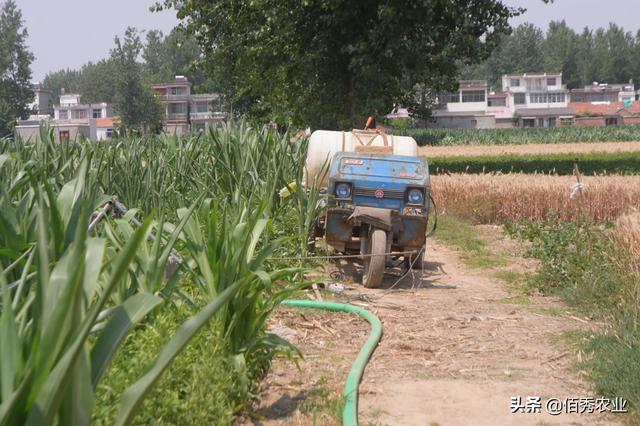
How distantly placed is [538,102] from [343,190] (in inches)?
3882

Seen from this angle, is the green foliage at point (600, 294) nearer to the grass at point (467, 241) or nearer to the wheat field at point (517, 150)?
the grass at point (467, 241)

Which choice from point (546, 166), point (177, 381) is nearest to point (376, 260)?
point (177, 381)

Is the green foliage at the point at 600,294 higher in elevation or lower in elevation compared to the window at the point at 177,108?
lower

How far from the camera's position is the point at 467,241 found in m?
11.0

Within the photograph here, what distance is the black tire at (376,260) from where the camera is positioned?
7.14 meters

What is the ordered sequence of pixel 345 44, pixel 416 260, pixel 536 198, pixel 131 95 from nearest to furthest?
pixel 416 260
pixel 536 198
pixel 345 44
pixel 131 95

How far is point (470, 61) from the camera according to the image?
18156mm

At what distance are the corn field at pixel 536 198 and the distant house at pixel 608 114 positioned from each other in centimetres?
8783

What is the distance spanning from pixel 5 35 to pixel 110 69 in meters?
27.8

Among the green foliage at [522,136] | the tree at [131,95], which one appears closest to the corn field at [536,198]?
the green foliage at [522,136]

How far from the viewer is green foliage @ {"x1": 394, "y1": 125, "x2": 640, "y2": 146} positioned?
2393 inches

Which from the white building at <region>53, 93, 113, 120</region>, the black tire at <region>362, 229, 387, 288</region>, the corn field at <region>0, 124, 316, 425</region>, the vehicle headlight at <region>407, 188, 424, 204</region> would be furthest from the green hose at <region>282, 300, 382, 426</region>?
the white building at <region>53, 93, 113, 120</region>

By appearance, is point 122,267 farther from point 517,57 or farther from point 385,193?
point 517,57

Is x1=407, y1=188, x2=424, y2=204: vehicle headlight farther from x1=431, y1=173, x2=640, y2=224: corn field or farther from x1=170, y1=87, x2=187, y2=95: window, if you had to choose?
x1=170, y1=87, x2=187, y2=95: window
